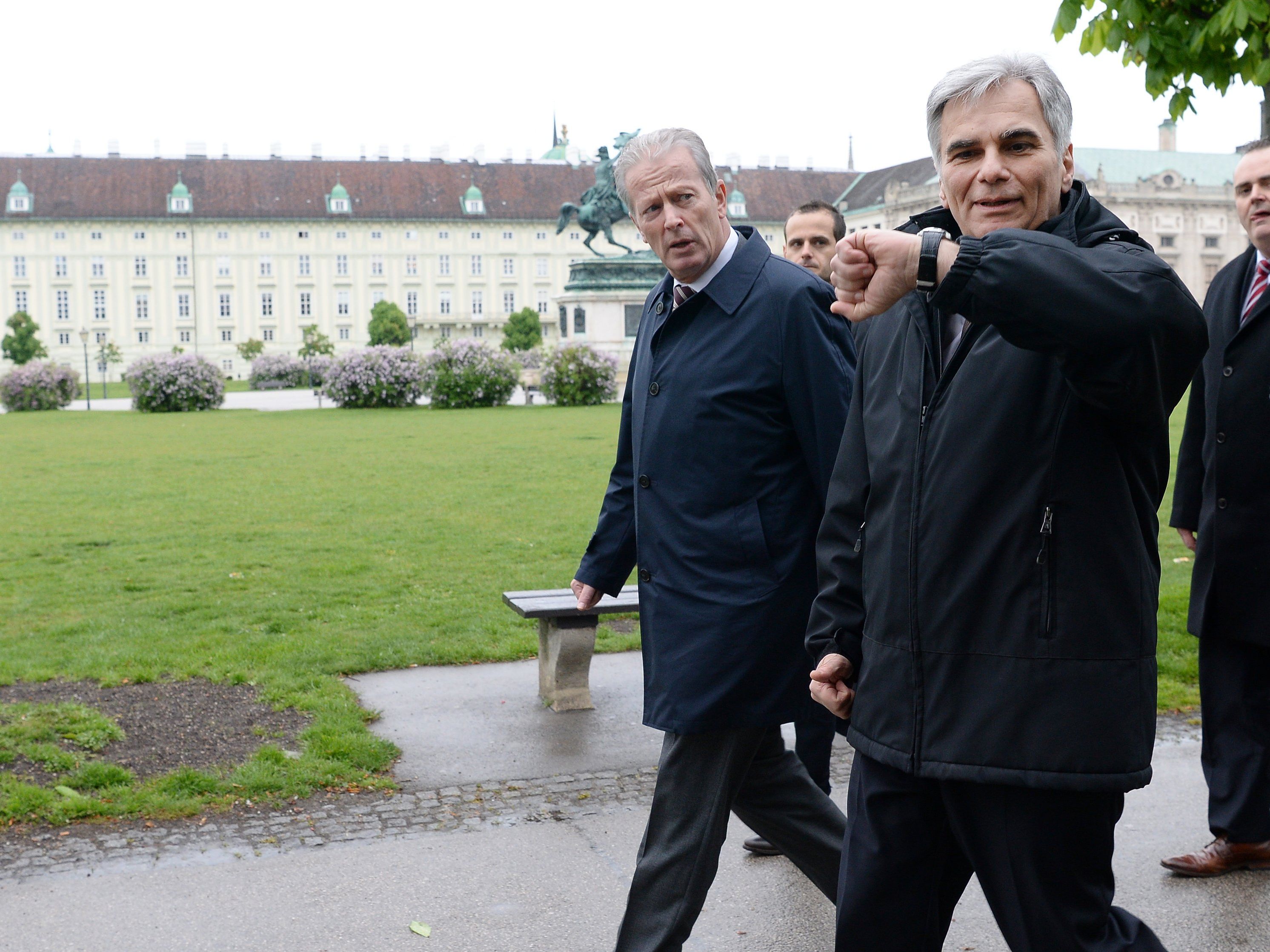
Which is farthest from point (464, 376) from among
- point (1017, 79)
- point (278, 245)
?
point (278, 245)

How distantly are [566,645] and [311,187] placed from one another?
9400cm

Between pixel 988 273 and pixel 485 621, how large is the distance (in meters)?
5.65

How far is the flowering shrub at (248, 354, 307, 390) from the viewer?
46969 mm

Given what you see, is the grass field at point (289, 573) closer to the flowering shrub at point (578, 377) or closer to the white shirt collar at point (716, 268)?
the white shirt collar at point (716, 268)

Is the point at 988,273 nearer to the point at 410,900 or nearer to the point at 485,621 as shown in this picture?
the point at 410,900

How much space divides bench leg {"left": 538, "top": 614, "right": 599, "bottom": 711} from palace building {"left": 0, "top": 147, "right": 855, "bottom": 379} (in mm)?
83945

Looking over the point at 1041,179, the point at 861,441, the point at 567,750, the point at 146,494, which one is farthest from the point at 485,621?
the point at 146,494

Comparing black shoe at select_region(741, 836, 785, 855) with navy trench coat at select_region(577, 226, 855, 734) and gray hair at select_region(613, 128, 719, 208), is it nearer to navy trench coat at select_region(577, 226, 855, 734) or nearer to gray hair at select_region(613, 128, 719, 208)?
navy trench coat at select_region(577, 226, 855, 734)

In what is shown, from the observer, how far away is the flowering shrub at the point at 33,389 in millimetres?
31891

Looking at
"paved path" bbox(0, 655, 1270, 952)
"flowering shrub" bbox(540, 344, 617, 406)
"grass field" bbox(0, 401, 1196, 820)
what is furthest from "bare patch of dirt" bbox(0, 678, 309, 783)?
"flowering shrub" bbox(540, 344, 617, 406)

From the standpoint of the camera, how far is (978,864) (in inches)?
83.0

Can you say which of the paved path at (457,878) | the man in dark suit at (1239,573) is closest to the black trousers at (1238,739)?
the man in dark suit at (1239,573)

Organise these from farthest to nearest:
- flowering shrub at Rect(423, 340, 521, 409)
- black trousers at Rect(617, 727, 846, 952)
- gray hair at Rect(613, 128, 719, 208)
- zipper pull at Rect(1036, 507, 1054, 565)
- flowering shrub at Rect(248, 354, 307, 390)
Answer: flowering shrub at Rect(248, 354, 307, 390), flowering shrub at Rect(423, 340, 521, 409), gray hair at Rect(613, 128, 719, 208), black trousers at Rect(617, 727, 846, 952), zipper pull at Rect(1036, 507, 1054, 565)

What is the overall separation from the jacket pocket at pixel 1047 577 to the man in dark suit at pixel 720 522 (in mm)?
896
